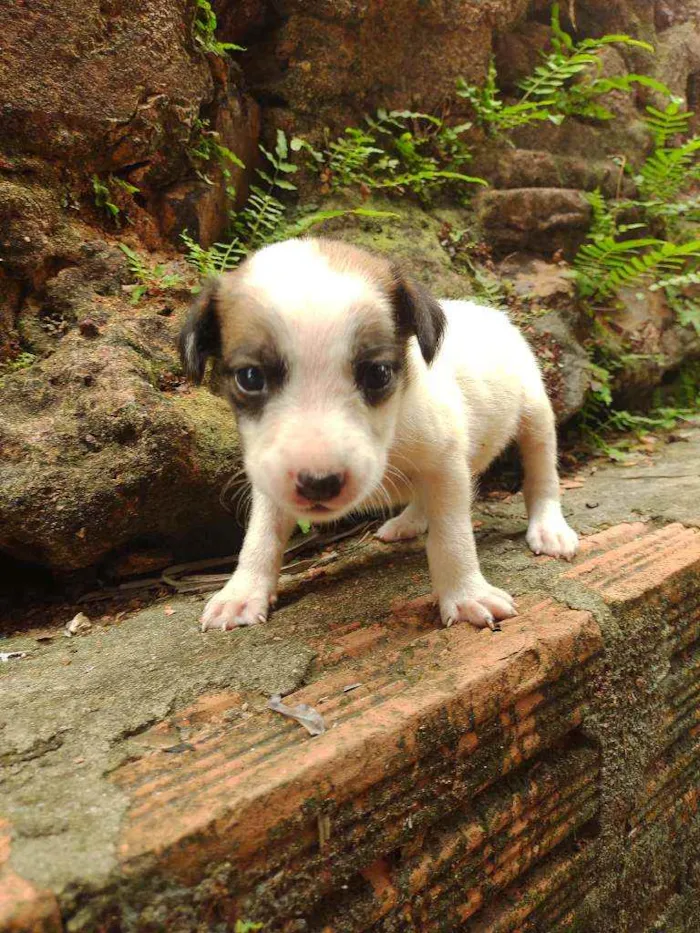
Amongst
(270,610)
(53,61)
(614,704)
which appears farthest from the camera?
(53,61)

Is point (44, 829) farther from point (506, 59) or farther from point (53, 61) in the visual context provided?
point (506, 59)

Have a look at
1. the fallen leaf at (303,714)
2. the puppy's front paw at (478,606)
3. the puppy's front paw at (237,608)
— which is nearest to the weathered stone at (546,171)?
the puppy's front paw at (478,606)

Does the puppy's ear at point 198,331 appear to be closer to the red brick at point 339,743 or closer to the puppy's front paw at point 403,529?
the red brick at point 339,743

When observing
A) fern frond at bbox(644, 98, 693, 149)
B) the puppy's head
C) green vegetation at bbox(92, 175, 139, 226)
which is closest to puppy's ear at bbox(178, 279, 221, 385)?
the puppy's head

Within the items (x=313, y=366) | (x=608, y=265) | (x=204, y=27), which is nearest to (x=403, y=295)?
(x=313, y=366)

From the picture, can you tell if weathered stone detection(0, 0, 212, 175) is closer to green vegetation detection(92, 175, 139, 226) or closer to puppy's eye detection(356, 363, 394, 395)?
green vegetation detection(92, 175, 139, 226)

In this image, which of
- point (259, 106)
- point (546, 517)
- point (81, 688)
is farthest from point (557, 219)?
point (81, 688)
